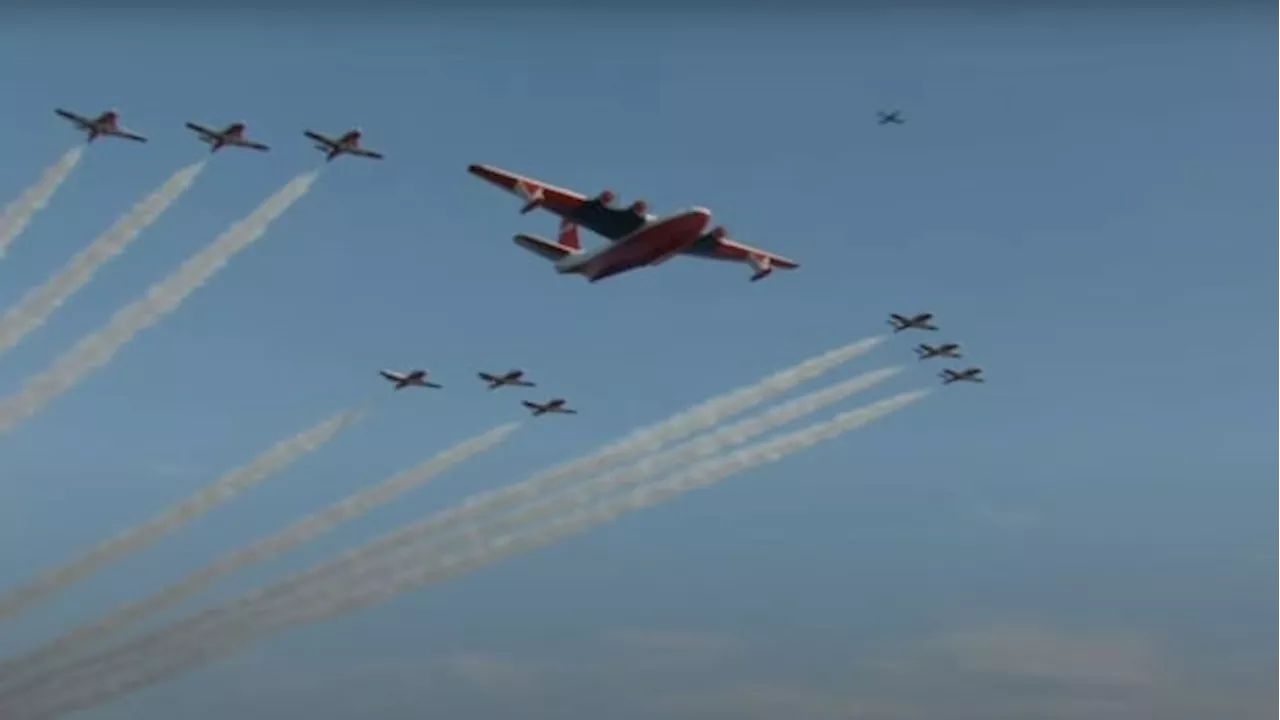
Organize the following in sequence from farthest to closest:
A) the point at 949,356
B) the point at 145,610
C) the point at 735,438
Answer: the point at 949,356
the point at 735,438
the point at 145,610

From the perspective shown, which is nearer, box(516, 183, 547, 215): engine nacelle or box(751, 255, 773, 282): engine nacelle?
box(516, 183, 547, 215): engine nacelle

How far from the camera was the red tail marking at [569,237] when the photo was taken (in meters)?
114

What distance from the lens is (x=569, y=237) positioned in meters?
115

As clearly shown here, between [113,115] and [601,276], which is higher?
[113,115]

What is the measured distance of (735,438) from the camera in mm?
113812

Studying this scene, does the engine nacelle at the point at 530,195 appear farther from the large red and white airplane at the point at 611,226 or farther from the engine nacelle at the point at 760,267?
the engine nacelle at the point at 760,267

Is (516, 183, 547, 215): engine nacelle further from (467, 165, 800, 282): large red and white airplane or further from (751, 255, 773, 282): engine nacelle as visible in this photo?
(751, 255, 773, 282): engine nacelle

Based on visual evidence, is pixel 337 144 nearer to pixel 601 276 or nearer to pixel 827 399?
pixel 601 276

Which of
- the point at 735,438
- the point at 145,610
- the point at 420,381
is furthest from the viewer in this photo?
the point at 420,381

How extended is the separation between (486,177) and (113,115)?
26.9 metres

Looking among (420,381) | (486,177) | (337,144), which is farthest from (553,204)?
(420,381)

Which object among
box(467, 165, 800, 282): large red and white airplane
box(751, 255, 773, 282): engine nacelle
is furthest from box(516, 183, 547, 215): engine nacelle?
box(751, 255, 773, 282): engine nacelle

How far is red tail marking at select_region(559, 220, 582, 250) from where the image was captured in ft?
375

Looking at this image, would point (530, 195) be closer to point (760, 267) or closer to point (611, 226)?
point (611, 226)
